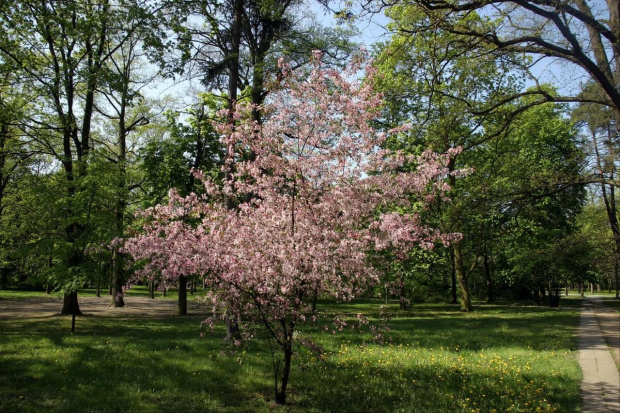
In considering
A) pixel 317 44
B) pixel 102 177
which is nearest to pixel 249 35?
pixel 317 44

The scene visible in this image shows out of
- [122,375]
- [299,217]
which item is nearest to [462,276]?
[299,217]

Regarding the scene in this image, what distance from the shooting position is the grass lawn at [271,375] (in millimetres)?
6008

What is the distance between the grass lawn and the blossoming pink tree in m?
0.97

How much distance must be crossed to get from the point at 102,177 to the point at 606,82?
1306 cm

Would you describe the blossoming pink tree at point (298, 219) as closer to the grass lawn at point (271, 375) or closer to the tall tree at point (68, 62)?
the grass lawn at point (271, 375)

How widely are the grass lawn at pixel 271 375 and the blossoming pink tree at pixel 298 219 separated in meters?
0.97

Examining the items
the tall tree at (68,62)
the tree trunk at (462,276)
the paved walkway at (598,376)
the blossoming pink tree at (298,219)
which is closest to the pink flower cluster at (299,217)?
the blossoming pink tree at (298,219)

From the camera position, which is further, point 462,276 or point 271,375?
point 462,276

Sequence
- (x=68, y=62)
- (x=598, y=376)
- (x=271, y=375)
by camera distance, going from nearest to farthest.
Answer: (x=271, y=375)
(x=598, y=376)
(x=68, y=62)

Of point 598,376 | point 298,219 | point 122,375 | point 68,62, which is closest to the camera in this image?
point 298,219

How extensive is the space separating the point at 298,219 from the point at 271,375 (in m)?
3.48

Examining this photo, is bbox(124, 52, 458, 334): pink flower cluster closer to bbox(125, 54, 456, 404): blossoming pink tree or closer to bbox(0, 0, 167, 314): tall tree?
bbox(125, 54, 456, 404): blossoming pink tree

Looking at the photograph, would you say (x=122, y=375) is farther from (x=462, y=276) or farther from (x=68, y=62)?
(x=462, y=276)

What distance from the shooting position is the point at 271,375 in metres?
7.52
